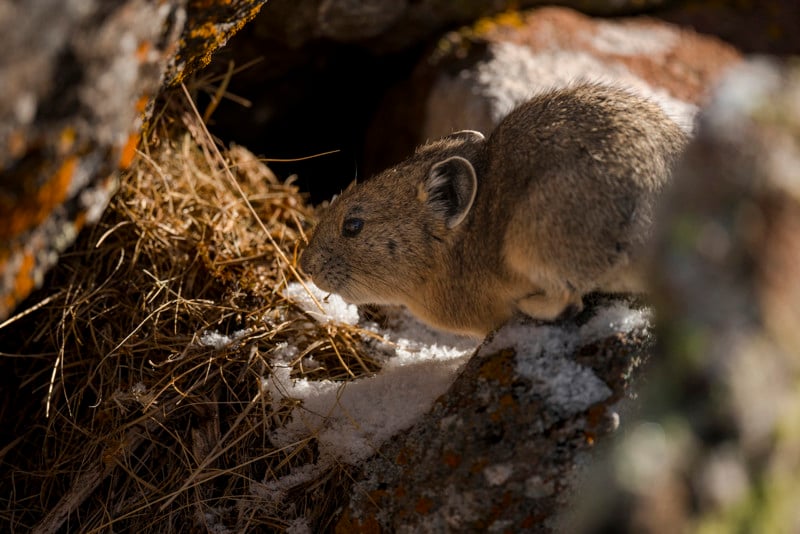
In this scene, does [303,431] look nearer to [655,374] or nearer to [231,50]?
[655,374]

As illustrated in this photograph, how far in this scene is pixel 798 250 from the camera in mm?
1752

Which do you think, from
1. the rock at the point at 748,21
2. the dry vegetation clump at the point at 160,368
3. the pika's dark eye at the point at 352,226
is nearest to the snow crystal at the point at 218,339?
the dry vegetation clump at the point at 160,368

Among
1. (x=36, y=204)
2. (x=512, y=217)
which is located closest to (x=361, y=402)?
(x=512, y=217)

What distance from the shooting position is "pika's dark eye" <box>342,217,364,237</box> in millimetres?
3737

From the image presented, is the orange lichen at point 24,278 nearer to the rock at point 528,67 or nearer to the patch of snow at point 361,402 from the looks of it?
the patch of snow at point 361,402

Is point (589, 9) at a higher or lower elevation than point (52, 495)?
higher

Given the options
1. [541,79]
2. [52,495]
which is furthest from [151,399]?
[541,79]

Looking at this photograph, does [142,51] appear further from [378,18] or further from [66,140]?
[378,18]

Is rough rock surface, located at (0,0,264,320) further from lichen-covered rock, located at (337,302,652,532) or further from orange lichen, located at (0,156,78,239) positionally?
lichen-covered rock, located at (337,302,652,532)

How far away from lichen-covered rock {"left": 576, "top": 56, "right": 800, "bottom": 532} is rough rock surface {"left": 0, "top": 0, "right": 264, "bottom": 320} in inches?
58.4

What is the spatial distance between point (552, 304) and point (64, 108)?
1.88m

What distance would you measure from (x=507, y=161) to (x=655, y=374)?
4.88ft

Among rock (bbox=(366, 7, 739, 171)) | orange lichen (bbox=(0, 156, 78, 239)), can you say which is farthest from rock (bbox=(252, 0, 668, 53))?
orange lichen (bbox=(0, 156, 78, 239))

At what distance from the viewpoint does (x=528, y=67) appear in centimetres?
533
